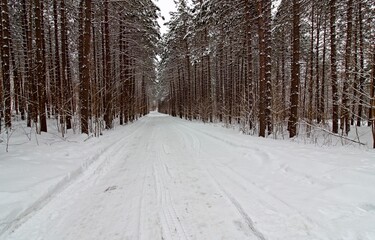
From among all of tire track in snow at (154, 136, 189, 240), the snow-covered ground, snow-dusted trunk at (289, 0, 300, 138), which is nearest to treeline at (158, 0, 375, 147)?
snow-dusted trunk at (289, 0, 300, 138)

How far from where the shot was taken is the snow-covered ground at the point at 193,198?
8.52 ft

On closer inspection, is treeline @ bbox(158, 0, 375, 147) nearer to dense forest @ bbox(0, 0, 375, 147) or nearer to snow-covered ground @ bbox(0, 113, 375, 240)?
dense forest @ bbox(0, 0, 375, 147)

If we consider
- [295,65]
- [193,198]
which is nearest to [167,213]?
[193,198]

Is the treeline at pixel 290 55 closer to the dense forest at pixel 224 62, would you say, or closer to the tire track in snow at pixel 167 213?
the dense forest at pixel 224 62

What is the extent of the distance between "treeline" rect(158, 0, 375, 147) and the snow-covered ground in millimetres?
3597

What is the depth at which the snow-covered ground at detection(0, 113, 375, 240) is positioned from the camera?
260 centimetres

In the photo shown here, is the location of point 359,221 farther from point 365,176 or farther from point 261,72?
point 261,72

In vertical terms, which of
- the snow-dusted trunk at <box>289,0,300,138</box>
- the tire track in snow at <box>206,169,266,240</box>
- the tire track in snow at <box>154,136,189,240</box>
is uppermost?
the snow-dusted trunk at <box>289,0,300,138</box>

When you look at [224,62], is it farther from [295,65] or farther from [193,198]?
[193,198]

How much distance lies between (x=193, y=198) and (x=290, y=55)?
14839mm

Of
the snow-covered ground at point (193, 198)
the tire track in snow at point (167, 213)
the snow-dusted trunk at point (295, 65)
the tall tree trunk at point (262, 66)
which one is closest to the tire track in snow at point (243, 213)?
the snow-covered ground at point (193, 198)

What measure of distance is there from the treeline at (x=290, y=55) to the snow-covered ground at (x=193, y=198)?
142 inches

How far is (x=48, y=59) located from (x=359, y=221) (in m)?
22.0

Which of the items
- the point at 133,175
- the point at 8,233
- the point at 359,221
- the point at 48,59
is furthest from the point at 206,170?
the point at 48,59
